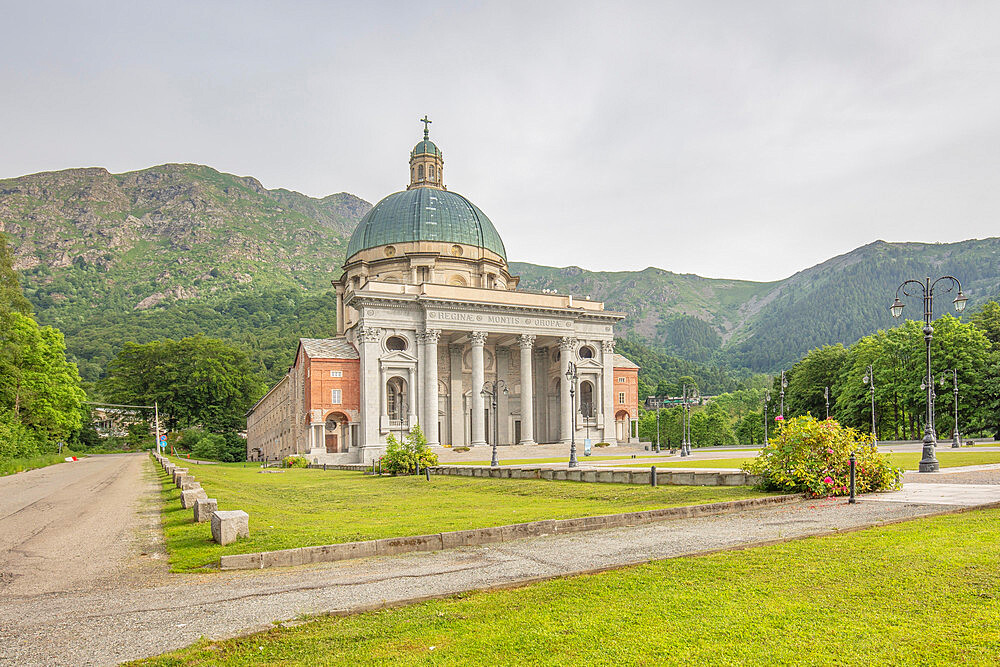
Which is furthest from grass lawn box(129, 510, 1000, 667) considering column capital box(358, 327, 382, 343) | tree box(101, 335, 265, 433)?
tree box(101, 335, 265, 433)

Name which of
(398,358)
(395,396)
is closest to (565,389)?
(395,396)

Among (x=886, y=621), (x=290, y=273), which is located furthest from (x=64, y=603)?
(x=290, y=273)

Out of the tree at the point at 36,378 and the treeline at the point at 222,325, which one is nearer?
the tree at the point at 36,378

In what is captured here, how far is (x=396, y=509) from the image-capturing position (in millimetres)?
16328

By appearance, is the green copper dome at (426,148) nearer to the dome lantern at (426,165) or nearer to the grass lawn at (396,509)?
the dome lantern at (426,165)

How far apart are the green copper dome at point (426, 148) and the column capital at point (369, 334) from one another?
32.0 metres

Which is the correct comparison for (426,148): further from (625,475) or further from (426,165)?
(625,475)

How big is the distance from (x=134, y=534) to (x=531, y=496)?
10371 millimetres

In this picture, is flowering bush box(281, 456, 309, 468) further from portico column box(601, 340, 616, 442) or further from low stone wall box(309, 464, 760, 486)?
portico column box(601, 340, 616, 442)

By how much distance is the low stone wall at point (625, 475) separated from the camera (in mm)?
18094

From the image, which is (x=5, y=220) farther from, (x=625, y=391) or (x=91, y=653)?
(x=91, y=653)

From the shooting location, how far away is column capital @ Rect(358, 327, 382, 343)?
56.9m

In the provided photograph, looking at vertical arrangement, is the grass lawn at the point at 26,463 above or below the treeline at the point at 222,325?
below

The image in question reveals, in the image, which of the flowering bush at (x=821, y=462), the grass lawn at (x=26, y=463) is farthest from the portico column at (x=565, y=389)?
the flowering bush at (x=821, y=462)
